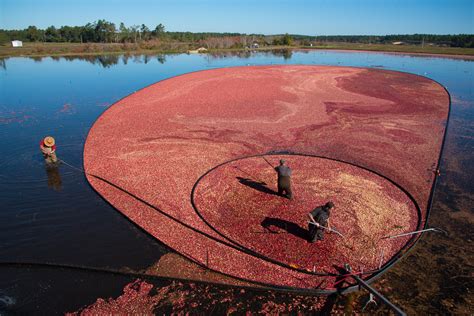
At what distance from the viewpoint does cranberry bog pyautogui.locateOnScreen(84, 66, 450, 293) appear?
318 inches

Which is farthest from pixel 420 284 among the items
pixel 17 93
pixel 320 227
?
pixel 17 93

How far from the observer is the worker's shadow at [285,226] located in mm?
8719

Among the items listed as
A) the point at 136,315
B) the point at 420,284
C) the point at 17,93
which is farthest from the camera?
→ the point at 17,93

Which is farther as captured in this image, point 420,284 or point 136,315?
point 420,284

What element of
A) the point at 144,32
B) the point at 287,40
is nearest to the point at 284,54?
the point at 287,40

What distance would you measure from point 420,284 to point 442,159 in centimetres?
928

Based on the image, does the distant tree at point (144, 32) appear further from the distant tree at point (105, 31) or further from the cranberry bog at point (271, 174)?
the cranberry bog at point (271, 174)

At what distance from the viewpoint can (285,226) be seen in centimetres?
905

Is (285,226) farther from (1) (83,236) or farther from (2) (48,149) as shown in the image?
(2) (48,149)

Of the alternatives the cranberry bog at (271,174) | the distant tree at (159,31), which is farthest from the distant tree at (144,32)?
the cranberry bog at (271,174)

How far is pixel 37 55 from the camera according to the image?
2547 inches

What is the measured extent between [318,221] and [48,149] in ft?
37.5

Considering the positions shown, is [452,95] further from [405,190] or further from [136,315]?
[136,315]

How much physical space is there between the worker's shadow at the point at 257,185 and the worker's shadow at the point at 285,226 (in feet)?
5.55
